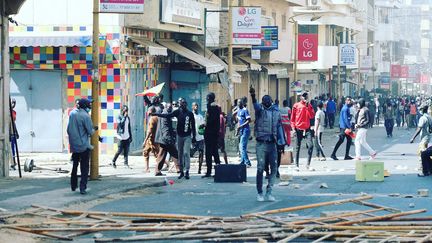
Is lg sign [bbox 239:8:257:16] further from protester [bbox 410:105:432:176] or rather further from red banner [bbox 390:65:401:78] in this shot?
red banner [bbox 390:65:401:78]

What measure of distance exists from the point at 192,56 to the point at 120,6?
51.0 feet

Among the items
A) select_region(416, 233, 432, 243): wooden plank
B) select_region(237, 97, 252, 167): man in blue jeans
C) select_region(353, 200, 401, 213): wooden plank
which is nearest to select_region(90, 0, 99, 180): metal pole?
select_region(237, 97, 252, 167): man in blue jeans

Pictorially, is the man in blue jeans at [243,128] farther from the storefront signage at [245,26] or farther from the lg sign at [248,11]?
the storefront signage at [245,26]

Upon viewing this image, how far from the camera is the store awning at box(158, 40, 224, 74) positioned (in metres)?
36.8

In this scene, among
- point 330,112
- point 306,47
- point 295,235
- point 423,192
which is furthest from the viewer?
point 306,47

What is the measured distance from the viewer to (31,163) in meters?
24.8

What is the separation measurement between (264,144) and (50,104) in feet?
46.5

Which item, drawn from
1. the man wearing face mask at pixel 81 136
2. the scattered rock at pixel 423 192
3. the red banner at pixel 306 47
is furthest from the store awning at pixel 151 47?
the red banner at pixel 306 47

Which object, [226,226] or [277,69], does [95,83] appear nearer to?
[226,226]

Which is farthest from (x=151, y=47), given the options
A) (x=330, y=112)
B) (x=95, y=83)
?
(x=330, y=112)

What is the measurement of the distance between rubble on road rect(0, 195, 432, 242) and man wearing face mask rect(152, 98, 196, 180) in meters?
7.54

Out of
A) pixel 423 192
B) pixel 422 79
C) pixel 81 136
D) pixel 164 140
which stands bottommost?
pixel 423 192

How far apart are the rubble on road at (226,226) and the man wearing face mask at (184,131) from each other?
7.54m

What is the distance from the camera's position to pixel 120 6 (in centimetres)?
2211
